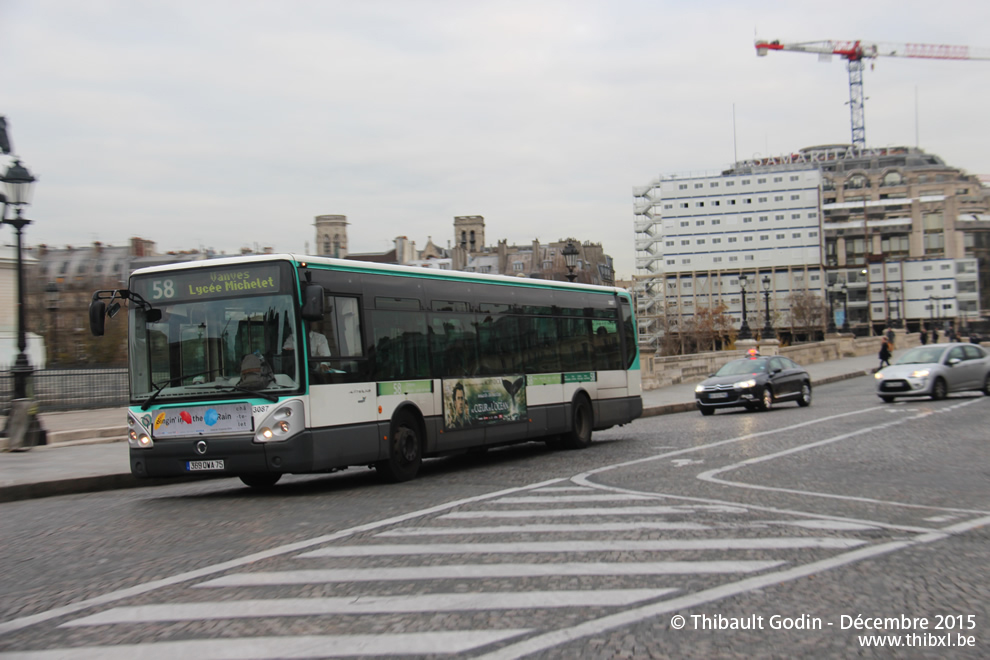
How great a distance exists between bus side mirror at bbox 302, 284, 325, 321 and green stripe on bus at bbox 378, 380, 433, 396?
181cm

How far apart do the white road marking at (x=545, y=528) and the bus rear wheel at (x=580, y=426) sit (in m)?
8.83

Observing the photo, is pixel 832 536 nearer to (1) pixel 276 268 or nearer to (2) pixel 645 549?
(2) pixel 645 549

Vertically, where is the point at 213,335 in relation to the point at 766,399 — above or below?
above

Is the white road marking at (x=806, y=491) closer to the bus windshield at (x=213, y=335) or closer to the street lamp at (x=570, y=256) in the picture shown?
the bus windshield at (x=213, y=335)

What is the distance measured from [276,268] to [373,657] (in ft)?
24.4

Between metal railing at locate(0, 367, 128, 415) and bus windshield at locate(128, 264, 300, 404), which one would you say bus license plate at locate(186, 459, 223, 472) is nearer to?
bus windshield at locate(128, 264, 300, 404)

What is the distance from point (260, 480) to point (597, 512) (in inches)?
230

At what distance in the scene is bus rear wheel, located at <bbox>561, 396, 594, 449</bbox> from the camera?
17.4m

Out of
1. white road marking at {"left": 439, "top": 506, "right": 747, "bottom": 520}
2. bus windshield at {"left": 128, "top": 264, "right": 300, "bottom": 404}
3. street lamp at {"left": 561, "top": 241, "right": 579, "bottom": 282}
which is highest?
street lamp at {"left": 561, "top": 241, "right": 579, "bottom": 282}

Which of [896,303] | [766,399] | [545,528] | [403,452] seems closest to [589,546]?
[545,528]

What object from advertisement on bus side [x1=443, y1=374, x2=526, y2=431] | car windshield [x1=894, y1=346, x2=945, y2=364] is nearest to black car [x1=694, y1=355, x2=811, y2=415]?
car windshield [x1=894, y1=346, x2=945, y2=364]

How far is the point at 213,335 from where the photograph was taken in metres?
11.5

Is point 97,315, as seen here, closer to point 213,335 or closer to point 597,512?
point 213,335

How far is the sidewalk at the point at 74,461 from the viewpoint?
1293 cm
